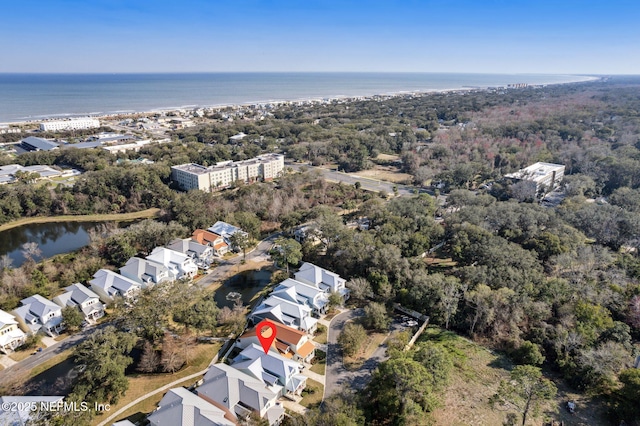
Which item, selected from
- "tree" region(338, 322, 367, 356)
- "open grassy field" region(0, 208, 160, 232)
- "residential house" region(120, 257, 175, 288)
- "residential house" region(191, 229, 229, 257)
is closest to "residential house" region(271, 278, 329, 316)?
"tree" region(338, 322, 367, 356)

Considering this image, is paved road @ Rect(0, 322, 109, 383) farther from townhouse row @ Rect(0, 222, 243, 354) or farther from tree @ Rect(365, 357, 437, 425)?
tree @ Rect(365, 357, 437, 425)

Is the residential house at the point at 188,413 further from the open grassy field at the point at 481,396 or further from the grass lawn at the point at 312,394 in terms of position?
the open grassy field at the point at 481,396

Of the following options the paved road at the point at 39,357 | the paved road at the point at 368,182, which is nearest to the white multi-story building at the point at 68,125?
the paved road at the point at 368,182

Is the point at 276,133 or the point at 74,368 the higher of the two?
the point at 276,133

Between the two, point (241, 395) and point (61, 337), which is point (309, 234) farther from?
point (61, 337)

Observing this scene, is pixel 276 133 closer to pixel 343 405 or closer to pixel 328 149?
pixel 328 149

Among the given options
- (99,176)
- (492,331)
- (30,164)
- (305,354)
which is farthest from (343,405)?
(30,164)
